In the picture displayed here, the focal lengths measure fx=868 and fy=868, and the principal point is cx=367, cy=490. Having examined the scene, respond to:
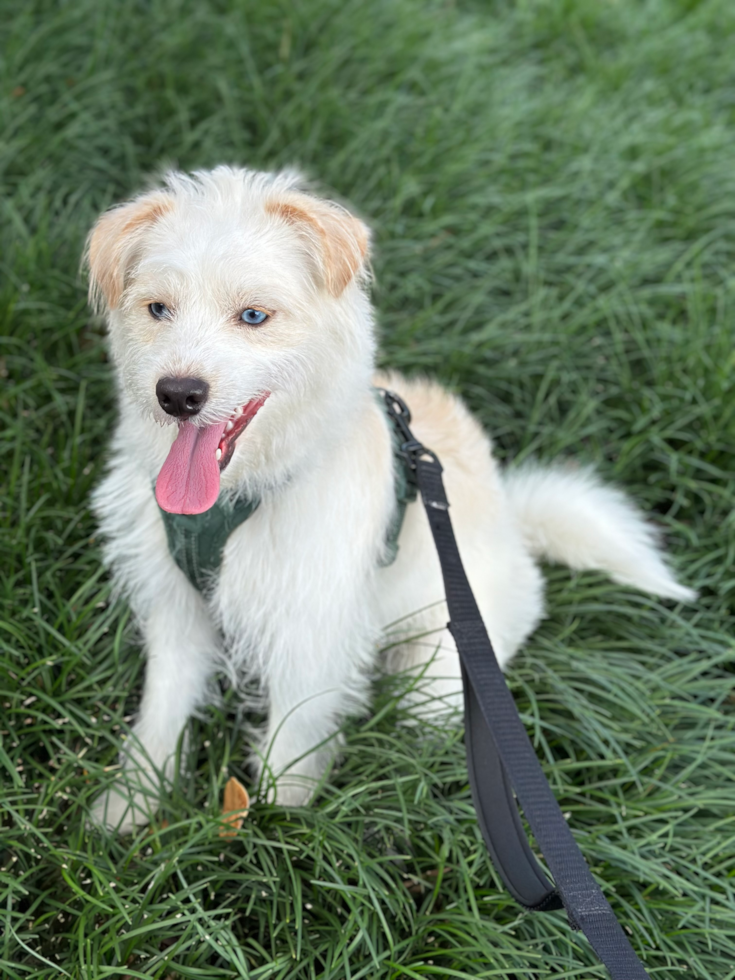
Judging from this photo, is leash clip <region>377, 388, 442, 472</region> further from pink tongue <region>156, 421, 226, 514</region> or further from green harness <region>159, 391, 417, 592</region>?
pink tongue <region>156, 421, 226, 514</region>

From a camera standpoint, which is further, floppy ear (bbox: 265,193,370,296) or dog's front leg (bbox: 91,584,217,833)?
dog's front leg (bbox: 91,584,217,833)

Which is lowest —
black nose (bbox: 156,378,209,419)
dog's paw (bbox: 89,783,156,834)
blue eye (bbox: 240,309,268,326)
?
dog's paw (bbox: 89,783,156,834)

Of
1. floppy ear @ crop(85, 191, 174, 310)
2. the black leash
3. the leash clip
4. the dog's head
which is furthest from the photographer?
the leash clip

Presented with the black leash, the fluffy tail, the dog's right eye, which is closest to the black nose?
the dog's right eye

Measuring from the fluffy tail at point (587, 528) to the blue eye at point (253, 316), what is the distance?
5.27 feet

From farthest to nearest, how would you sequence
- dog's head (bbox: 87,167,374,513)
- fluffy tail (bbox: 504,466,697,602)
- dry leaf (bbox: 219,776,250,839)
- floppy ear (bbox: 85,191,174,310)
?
fluffy tail (bbox: 504,466,697,602)
dry leaf (bbox: 219,776,250,839)
floppy ear (bbox: 85,191,174,310)
dog's head (bbox: 87,167,374,513)

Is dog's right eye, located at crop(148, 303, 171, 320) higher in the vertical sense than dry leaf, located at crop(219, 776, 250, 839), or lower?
higher

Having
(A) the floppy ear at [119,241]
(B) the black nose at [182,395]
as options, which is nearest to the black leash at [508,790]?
(B) the black nose at [182,395]

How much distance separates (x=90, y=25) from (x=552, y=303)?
113 inches

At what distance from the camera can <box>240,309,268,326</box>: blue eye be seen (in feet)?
6.79

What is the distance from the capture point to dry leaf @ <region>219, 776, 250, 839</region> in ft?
8.05

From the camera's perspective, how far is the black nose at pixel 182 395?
1.93 meters

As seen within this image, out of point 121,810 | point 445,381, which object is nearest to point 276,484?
point 121,810

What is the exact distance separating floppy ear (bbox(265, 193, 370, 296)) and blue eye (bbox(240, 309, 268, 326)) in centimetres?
18
